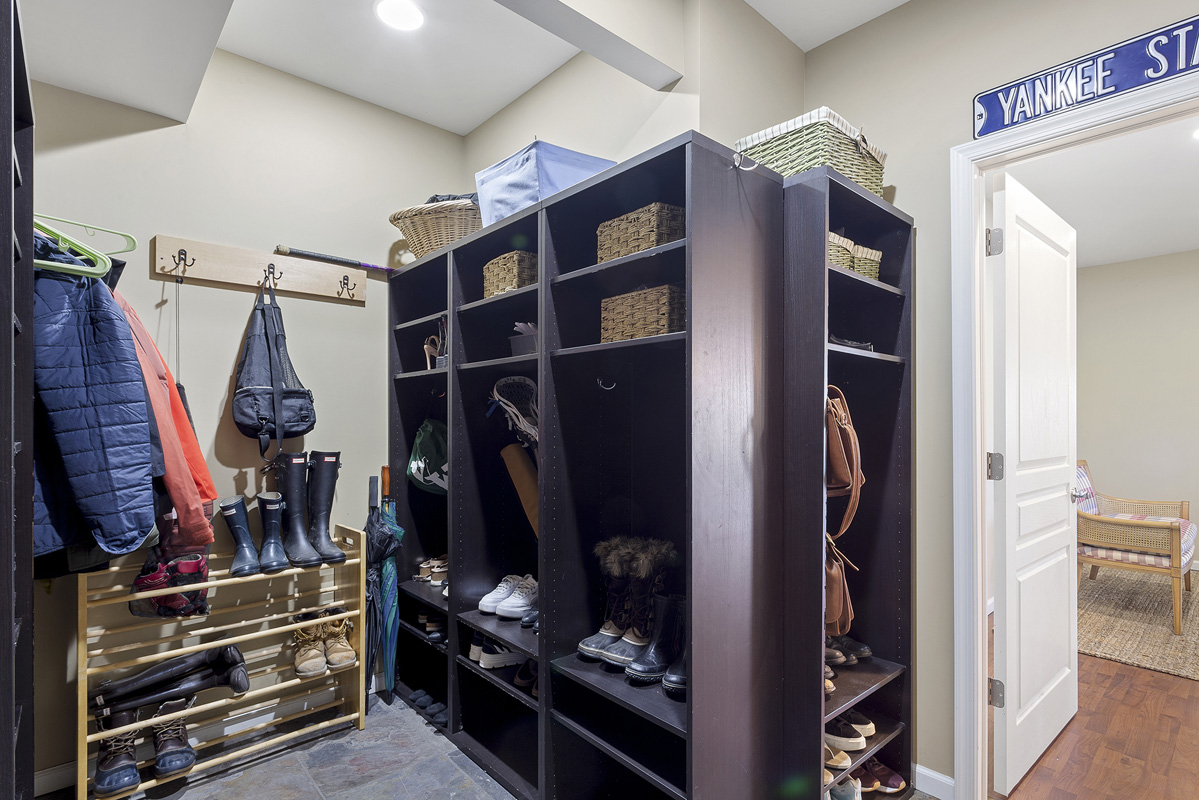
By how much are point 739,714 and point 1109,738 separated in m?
1.93

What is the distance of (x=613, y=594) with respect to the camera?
1889 millimetres

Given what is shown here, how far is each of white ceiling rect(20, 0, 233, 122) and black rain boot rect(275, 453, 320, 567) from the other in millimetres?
1368

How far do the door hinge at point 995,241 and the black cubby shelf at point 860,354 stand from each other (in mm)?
457

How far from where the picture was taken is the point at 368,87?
8.82ft

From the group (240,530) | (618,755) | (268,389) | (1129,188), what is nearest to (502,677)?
(618,755)

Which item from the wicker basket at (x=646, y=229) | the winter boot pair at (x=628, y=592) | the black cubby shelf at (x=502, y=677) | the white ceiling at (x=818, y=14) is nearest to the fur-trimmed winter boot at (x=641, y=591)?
the winter boot pair at (x=628, y=592)

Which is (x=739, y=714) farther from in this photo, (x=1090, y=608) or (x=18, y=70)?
(x=1090, y=608)

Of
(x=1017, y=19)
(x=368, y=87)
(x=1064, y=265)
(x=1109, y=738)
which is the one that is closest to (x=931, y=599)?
(x=1109, y=738)

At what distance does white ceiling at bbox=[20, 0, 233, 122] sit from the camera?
166 centimetres

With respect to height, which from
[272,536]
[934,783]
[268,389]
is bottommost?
[934,783]

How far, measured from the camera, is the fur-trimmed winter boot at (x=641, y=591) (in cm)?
179

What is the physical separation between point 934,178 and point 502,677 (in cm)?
227

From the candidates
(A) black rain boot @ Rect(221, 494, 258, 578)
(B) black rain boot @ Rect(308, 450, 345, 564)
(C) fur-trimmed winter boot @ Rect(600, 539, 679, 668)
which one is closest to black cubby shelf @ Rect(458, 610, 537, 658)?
(C) fur-trimmed winter boot @ Rect(600, 539, 679, 668)

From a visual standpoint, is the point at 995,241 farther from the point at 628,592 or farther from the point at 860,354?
the point at 628,592
